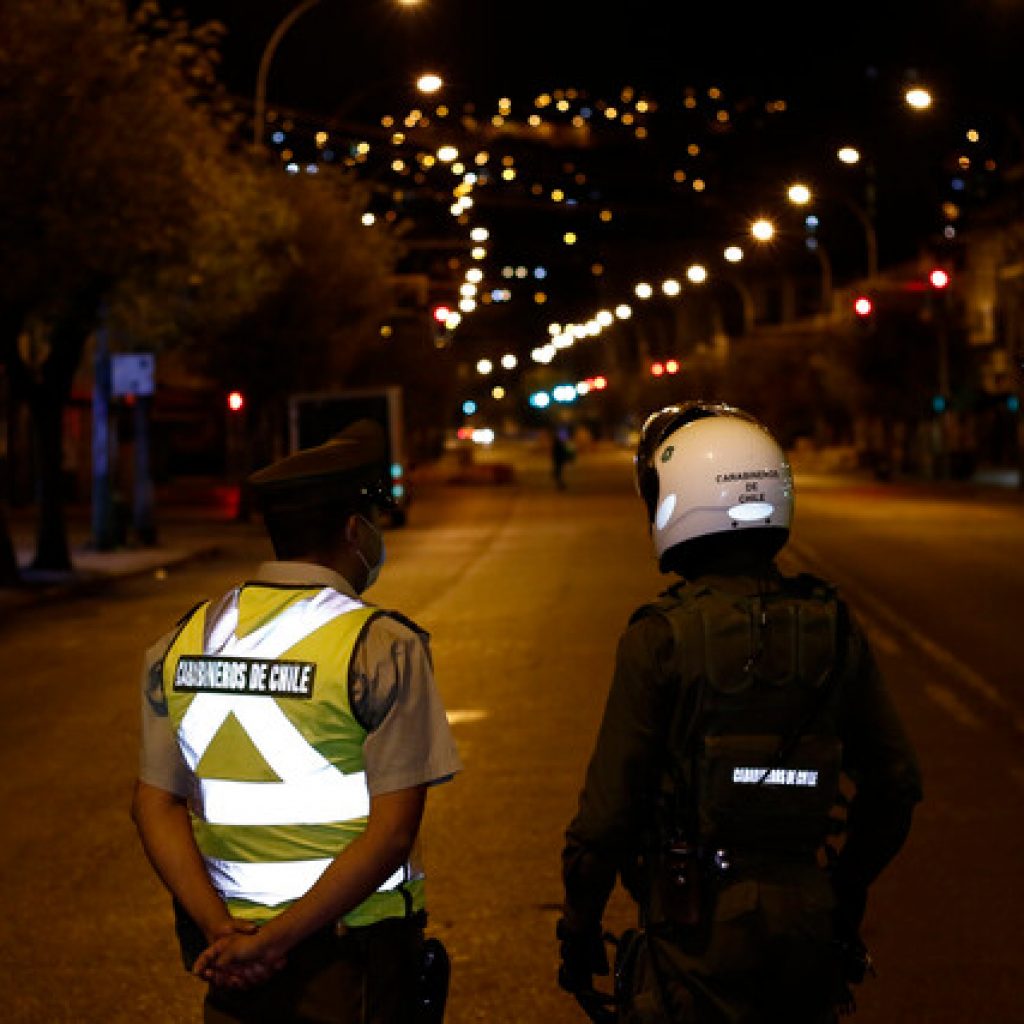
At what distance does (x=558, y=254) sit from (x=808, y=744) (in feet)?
325

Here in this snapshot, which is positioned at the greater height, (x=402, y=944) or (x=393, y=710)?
(x=393, y=710)

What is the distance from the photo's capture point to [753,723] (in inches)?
128

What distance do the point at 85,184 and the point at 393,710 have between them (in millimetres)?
20307

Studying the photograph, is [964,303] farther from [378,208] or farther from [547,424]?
[547,424]

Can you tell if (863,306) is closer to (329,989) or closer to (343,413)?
(343,413)

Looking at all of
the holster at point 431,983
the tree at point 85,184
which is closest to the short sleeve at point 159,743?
the holster at point 431,983

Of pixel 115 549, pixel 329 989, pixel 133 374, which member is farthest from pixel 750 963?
pixel 115 549

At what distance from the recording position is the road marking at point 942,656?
12211 millimetres

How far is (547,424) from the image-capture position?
531 feet

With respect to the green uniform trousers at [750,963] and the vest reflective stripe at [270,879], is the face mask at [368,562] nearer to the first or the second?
the vest reflective stripe at [270,879]

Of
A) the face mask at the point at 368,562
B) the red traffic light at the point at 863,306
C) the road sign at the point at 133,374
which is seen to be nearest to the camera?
the face mask at the point at 368,562

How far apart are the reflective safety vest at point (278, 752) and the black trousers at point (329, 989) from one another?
55mm

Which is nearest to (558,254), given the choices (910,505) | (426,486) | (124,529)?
(426,486)

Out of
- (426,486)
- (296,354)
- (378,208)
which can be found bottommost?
(426,486)
